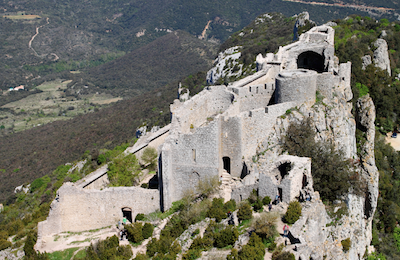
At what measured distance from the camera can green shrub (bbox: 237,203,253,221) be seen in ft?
67.9

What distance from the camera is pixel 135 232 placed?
23.3m

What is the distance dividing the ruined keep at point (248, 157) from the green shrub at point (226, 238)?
3035 millimetres

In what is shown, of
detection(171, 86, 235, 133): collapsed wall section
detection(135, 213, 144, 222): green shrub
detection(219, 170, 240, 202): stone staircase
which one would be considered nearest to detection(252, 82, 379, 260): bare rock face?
detection(219, 170, 240, 202): stone staircase

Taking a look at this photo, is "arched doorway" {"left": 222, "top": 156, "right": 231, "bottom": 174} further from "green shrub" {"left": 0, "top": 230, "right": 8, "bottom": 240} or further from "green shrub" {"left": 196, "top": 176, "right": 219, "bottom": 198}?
"green shrub" {"left": 0, "top": 230, "right": 8, "bottom": 240}

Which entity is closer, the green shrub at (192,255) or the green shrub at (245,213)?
the green shrub at (192,255)

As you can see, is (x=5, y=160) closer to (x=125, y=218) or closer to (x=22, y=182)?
(x=22, y=182)

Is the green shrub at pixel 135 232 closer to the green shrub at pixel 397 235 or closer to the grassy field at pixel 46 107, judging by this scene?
the green shrub at pixel 397 235

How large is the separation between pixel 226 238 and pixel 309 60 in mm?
22192

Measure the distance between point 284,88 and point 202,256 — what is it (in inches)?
530

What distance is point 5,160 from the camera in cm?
8594

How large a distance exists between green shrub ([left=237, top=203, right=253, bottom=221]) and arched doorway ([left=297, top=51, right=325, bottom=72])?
19.2 metres

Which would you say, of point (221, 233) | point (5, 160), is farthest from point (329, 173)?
point (5, 160)

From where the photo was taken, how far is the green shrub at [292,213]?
19.7 meters

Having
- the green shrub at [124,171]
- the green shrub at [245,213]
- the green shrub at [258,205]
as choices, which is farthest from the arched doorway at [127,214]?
the green shrub at [258,205]
